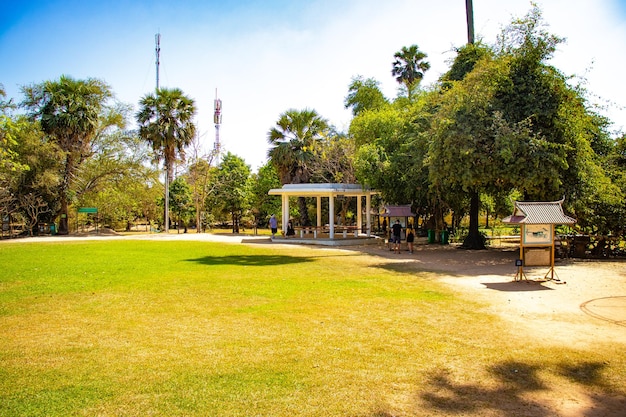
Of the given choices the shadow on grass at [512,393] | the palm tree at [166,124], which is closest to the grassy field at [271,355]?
the shadow on grass at [512,393]

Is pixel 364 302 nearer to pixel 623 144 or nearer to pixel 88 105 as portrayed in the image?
pixel 623 144

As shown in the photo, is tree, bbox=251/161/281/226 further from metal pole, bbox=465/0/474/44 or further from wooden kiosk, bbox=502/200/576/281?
wooden kiosk, bbox=502/200/576/281

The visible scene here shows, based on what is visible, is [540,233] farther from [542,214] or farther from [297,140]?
[297,140]

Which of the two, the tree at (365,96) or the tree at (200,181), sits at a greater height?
the tree at (365,96)

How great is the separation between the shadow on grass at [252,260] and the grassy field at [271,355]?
198 inches

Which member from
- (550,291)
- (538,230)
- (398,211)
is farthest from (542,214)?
(398,211)

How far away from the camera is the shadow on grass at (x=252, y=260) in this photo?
1674cm

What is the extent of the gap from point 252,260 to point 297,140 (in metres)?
19.6

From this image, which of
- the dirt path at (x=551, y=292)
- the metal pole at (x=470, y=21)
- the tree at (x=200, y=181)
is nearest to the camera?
the dirt path at (x=551, y=292)

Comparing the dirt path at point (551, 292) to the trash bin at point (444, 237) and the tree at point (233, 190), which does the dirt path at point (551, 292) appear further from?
the tree at point (233, 190)

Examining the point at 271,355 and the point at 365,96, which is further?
the point at 365,96

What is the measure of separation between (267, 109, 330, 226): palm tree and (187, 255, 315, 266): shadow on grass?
16803 millimetres

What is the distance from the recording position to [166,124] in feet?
117

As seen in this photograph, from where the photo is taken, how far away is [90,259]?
1752 cm
